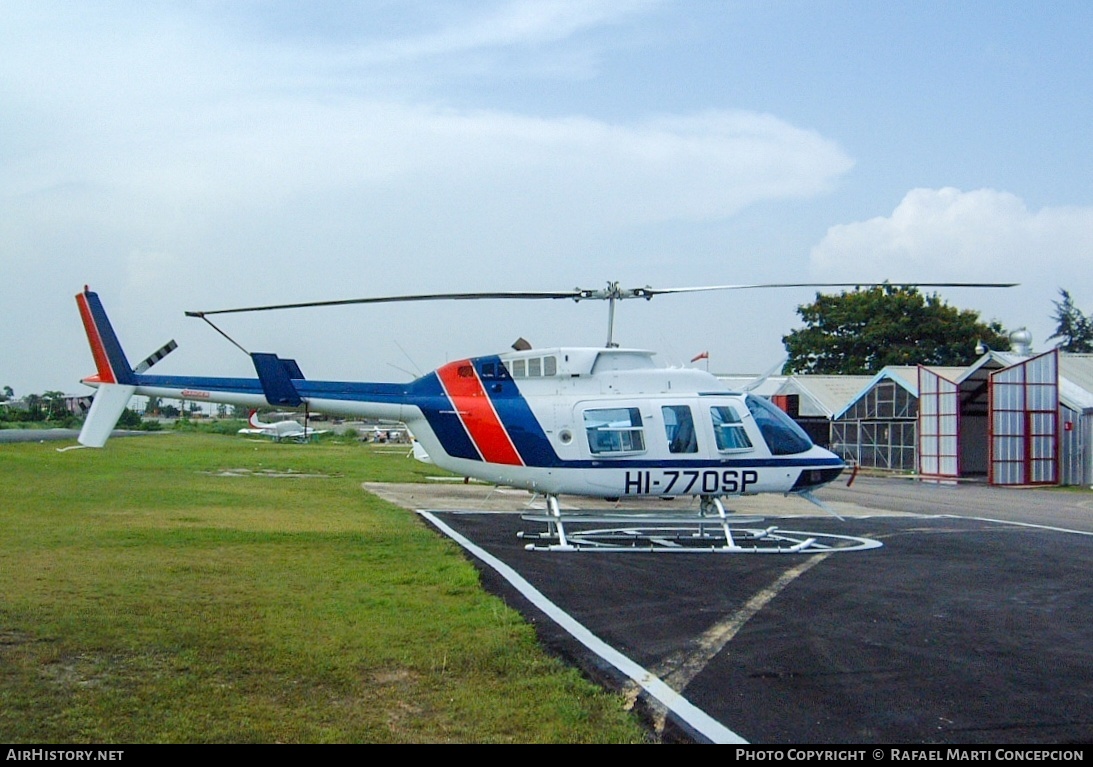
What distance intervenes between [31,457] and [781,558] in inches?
1062

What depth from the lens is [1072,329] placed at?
2771 inches

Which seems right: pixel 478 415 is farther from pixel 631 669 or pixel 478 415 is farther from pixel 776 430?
pixel 631 669

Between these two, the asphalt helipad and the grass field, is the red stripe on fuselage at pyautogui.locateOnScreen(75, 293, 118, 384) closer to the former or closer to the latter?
the grass field

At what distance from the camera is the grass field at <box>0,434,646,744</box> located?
515 cm

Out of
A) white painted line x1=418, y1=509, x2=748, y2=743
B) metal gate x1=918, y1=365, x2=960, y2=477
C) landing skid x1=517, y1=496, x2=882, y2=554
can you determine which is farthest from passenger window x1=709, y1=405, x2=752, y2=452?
metal gate x1=918, y1=365, x2=960, y2=477

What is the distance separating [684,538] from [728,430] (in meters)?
1.88

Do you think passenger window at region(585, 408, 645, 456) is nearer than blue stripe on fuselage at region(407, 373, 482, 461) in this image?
Yes

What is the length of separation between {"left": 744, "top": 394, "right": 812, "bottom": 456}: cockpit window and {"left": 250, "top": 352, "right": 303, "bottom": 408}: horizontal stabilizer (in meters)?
6.66

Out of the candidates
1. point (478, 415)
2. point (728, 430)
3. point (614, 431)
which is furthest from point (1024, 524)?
point (478, 415)

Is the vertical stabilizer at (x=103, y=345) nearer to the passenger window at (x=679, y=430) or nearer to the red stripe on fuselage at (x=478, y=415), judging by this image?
the red stripe on fuselage at (x=478, y=415)

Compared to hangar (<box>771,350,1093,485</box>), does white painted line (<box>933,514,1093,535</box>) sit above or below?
below

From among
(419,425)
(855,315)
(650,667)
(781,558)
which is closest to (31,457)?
(419,425)

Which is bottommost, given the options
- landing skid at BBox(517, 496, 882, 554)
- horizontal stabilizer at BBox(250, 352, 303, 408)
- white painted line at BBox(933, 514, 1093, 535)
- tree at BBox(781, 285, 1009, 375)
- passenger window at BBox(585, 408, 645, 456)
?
white painted line at BBox(933, 514, 1093, 535)

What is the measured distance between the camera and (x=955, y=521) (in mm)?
18344
